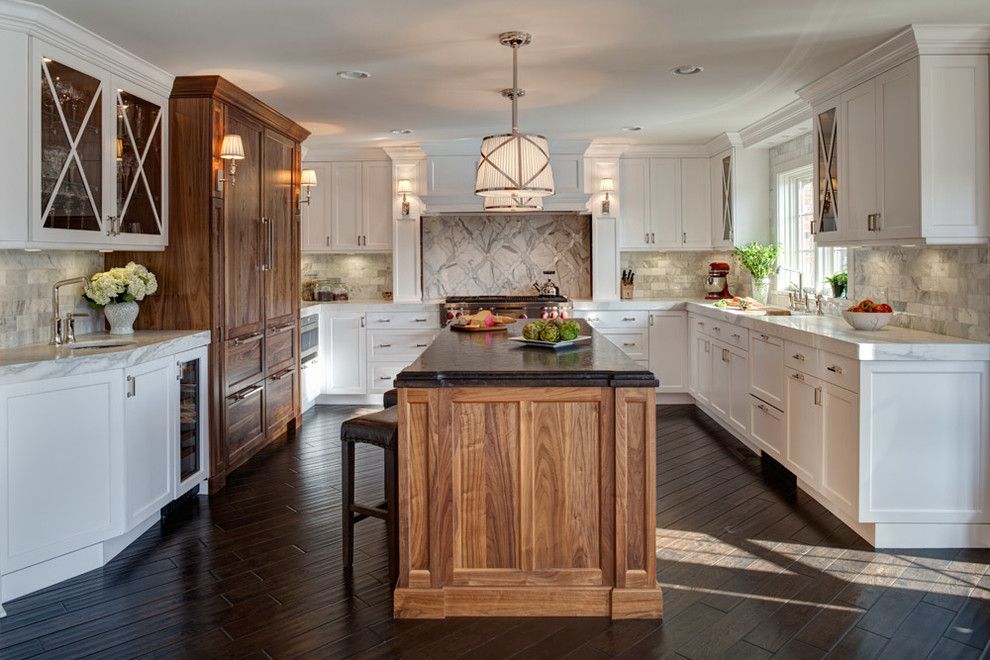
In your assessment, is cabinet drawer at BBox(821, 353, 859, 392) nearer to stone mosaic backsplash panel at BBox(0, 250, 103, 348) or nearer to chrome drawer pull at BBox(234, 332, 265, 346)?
chrome drawer pull at BBox(234, 332, 265, 346)

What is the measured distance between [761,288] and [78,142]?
198 inches

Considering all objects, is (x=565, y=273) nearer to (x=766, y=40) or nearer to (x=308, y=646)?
(x=766, y=40)

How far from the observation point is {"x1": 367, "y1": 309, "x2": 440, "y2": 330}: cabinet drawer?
6.95 metres

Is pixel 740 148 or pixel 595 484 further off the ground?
pixel 740 148

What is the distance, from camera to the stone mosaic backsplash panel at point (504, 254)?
24.7ft

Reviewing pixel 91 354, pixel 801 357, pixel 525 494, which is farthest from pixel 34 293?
pixel 801 357

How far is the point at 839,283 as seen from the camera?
5148mm

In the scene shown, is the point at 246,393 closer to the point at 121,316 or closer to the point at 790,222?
the point at 121,316

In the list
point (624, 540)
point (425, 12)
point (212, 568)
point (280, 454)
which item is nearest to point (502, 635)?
point (624, 540)

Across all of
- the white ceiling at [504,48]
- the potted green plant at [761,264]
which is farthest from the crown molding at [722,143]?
the potted green plant at [761,264]

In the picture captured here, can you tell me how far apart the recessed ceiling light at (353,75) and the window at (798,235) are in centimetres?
343

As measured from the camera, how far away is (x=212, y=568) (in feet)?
10.6

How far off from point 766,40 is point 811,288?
2.54 meters

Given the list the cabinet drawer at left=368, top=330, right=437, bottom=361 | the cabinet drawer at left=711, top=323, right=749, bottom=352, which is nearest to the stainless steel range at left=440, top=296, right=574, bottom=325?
the cabinet drawer at left=368, top=330, right=437, bottom=361
